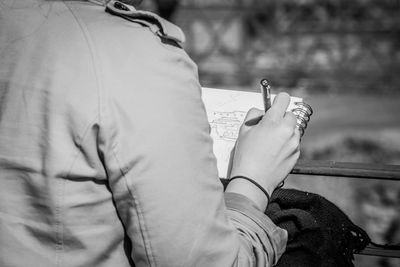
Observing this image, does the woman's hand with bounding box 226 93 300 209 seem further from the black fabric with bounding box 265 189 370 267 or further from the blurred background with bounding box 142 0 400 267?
the blurred background with bounding box 142 0 400 267

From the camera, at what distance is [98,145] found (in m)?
0.63

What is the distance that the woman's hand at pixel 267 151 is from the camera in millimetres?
920

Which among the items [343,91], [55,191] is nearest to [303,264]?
[55,191]

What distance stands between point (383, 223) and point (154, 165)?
258 cm

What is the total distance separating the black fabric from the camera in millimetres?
1016

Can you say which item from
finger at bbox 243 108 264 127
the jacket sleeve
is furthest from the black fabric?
the jacket sleeve

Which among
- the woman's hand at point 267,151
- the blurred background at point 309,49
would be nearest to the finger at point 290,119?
the woman's hand at point 267,151

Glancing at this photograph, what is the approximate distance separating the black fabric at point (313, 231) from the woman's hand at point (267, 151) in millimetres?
122

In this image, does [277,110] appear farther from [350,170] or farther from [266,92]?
[350,170]

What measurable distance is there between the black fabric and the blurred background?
129 inches

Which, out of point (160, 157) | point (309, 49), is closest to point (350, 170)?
point (160, 157)

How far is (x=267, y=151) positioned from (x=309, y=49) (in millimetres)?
4255

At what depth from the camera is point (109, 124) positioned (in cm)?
62

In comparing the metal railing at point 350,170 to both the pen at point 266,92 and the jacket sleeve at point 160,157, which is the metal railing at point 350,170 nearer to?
the pen at point 266,92
